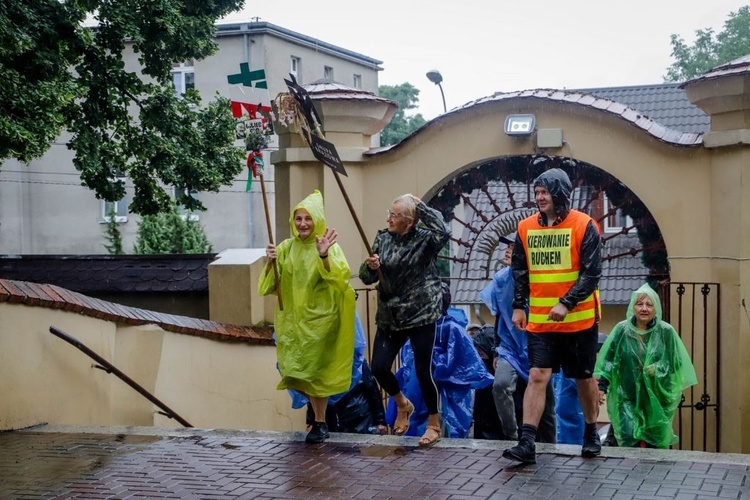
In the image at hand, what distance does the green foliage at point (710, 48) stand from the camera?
42250mm

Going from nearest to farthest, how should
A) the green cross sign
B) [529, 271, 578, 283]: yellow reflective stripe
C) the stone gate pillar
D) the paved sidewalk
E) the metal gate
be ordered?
the paved sidewalk
[529, 271, 578, 283]: yellow reflective stripe
the stone gate pillar
the metal gate
the green cross sign

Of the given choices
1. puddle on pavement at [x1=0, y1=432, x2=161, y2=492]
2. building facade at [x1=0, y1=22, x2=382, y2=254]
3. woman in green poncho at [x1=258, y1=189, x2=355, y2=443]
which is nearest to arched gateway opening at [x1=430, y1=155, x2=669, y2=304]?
woman in green poncho at [x1=258, y1=189, x2=355, y2=443]

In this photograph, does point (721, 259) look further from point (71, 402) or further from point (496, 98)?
point (71, 402)

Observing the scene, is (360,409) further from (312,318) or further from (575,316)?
(575,316)

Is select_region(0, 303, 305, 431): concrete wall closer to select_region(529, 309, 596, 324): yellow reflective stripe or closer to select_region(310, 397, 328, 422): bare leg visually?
select_region(310, 397, 328, 422): bare leg

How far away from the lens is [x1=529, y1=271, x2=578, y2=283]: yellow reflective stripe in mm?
7055

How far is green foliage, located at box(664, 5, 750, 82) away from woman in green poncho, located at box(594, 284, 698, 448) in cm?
3536

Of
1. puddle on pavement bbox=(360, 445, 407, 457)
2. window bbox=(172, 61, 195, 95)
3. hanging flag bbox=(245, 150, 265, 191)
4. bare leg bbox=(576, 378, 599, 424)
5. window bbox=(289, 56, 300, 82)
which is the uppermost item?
window bbox=(289, 56, 300, 82)

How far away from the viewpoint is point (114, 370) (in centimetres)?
930

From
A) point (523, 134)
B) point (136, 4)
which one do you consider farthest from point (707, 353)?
point (136, 4)

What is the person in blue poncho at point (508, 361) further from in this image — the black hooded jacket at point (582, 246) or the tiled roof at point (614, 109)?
the tiled roof at point (614, 109)

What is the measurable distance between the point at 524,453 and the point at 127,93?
39.4ft

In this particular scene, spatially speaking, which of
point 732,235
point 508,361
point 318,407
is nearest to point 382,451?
point 318,407

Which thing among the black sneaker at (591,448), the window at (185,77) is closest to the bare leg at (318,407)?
the black sneaker at (591,448)
